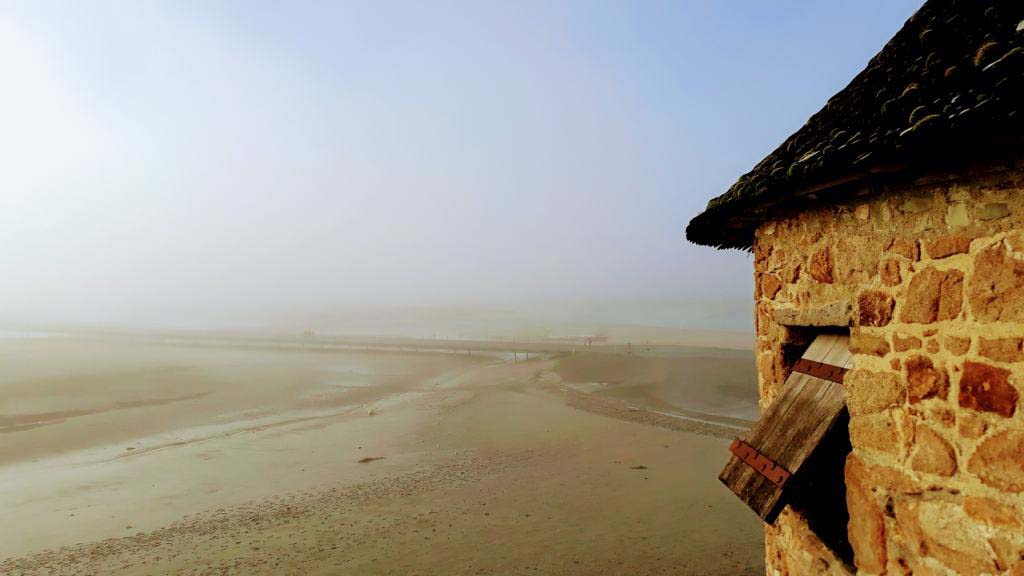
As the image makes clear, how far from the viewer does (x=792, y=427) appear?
3.57m

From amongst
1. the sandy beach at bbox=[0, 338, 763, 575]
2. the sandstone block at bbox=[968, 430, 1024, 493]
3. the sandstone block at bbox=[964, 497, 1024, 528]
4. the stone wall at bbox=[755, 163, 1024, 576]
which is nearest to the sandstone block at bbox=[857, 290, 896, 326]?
the stone wall at bbox=[755, 163, 1024, 576]

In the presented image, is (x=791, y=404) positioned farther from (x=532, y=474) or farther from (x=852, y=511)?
(x=532, y=474)

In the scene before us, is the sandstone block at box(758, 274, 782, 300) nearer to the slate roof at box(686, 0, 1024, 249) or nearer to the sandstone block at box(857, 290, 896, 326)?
the slate roof at box(686, 0, 1024, 249)

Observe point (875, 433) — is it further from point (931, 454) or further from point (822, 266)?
point (822, 266)

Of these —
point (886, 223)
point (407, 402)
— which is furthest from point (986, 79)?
point (407, 402)

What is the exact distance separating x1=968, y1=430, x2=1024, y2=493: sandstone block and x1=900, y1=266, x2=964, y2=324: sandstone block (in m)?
0.61

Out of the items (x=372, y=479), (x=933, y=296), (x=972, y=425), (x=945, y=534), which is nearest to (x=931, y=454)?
(x=972, y=425)

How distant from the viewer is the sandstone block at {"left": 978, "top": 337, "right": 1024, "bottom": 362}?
2.38m

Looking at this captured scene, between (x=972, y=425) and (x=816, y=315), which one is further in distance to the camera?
(x=816, y=315)

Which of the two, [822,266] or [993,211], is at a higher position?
[993,211]

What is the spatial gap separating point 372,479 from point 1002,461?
12.0m

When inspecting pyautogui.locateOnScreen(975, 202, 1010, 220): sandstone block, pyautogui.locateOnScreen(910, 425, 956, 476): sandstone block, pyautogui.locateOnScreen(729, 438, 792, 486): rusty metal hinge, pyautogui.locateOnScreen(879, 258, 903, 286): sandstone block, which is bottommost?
pyautogui.locateOnScreen(729, 438, 792, 486): rusty metal hinge

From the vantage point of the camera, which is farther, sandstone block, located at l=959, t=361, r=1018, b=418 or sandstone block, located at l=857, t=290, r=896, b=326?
sandstone block, located at l=857, t=290, r=896, b=326

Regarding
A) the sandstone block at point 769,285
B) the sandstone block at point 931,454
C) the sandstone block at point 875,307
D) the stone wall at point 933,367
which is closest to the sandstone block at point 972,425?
the stone wall at point 933,367
